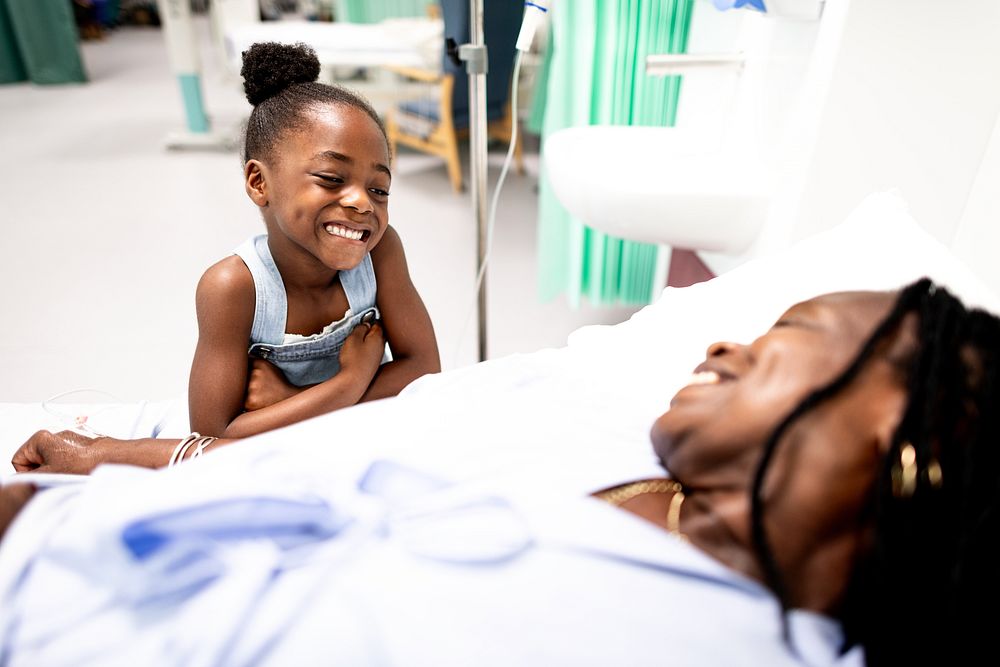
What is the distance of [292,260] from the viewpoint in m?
1.09

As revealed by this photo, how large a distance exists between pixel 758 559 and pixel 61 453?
0.99 m

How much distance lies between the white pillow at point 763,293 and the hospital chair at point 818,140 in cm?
27

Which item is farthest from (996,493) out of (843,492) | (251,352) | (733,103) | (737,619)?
(733,103)

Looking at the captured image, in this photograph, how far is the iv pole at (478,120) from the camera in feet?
3.73

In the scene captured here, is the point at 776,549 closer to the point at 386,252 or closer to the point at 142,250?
the point at 386,252

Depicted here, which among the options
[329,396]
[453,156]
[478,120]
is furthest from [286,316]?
[453,156]

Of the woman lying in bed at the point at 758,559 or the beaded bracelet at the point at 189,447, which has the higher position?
the woman lying in bed at the point at 758,559

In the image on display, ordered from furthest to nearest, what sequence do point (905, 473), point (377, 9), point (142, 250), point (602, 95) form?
point (377, 9), point (142, 250), point (602, 95), point (905, 473)

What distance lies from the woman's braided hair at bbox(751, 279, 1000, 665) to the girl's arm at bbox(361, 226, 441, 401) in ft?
2.67

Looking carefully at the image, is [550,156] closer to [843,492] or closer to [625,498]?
[625,498]

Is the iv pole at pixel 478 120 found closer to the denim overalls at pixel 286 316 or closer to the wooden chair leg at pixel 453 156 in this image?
the denim overalls at pixel 286 316

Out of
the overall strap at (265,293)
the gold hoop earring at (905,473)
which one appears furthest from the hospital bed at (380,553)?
the overall strap at (265,293)

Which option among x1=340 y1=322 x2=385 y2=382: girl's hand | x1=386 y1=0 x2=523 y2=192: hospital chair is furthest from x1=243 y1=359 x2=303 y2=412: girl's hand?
x1=386 y1=0 x2=523 y2=192: hospital chair

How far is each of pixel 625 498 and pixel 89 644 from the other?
525 millimetres
